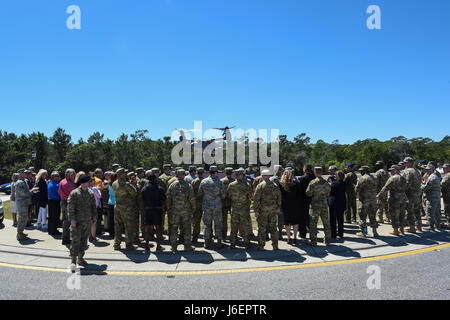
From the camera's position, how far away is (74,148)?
199 feet

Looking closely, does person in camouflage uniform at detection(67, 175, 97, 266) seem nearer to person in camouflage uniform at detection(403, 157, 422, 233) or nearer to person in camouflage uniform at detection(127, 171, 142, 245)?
person in camouflage uniform at detection(127, 171, 142, 245)

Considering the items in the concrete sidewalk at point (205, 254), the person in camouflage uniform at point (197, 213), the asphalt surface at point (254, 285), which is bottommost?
the concrete sidewalk at point (205, 254)

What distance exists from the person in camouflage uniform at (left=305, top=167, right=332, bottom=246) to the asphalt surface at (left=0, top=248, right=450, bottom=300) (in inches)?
55.6

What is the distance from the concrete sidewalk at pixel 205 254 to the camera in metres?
5.99

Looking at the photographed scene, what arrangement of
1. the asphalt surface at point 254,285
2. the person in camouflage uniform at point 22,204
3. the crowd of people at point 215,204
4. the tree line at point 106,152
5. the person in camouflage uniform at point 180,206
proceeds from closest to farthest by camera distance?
the asphalt surface at point 254,285, the crowd of people at point 215,204, the person in camouflage uniform at point 180,206, the person in camouflage uniform at point 22,204, the tree line at point 106,152

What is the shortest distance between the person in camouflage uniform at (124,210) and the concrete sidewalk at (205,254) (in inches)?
15.1

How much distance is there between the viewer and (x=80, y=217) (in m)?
6.04

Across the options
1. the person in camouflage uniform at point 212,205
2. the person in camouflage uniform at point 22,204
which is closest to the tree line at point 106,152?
the person in camouflage uniform at point 22,204

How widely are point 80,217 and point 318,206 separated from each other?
19.9ft

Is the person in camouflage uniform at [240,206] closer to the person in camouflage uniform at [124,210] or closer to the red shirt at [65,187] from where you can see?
the person in camouflage uniform at [124,210]

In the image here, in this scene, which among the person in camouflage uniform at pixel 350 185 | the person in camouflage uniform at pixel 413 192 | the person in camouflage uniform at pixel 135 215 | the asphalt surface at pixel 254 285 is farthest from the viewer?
the person in camouflage uniform at pixel 350 185

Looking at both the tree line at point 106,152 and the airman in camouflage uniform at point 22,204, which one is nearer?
the airman in camouflage uniform at point 22,204

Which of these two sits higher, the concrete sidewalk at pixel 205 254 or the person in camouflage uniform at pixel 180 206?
the person in camouflage uniform at pixel 180 206
